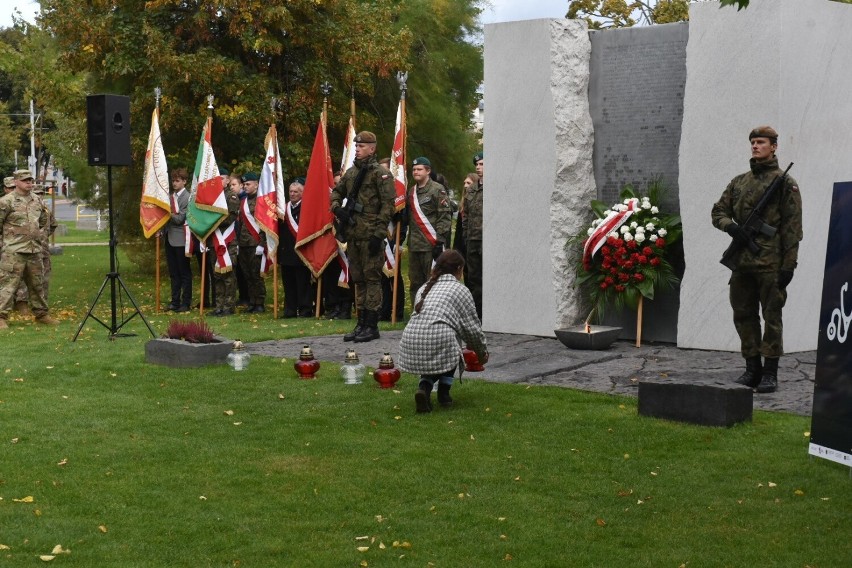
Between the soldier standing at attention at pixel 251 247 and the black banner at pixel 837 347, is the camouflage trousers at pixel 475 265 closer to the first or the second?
the soldier standing at attention at pixel 251 247

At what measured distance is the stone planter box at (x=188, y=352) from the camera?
11.7 m

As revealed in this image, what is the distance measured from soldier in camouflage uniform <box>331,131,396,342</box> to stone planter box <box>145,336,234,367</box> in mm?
2063

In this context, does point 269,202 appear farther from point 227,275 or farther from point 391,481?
point 391,481

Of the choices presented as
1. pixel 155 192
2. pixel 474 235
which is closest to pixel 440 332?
pixel 474 235

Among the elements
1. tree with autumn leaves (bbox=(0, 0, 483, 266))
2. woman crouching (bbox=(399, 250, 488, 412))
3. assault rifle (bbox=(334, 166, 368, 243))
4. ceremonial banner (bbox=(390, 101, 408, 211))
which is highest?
tree with autumn leaves (bbox=(0, 0, 483, 266))

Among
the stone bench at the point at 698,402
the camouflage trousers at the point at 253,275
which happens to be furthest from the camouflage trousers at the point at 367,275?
the stone bench at the point at 698,402

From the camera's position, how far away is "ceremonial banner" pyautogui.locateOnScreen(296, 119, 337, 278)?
16047 mm

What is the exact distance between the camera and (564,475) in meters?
7.45

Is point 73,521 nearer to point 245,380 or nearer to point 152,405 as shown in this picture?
point 152,405

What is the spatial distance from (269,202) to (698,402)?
941 centimetres

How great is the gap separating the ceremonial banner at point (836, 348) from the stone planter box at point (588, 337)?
18.5ft

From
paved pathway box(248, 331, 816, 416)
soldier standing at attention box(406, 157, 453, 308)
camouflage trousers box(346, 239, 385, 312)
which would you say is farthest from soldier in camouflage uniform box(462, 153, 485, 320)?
camouflage trousers box(346, 239, 385, 312)

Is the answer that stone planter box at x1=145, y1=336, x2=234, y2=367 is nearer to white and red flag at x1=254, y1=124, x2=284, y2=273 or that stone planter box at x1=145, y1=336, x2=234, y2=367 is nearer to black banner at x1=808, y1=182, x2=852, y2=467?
white and red flag at x1=254, y1=124, x2=284, y2=273

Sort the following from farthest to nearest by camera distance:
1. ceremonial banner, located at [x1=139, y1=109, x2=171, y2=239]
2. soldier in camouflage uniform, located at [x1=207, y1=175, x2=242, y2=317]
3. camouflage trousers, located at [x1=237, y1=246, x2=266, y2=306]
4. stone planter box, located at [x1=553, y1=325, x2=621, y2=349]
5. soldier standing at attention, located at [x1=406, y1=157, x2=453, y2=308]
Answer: camouflage trousers, located at [x1=237, y1=246, x2=266, y2=306], ceremonial banner, located at [x1=139, y1=109, x2=171, y2=239], soldier in camouflage uniform, located at [x1=207, y1=175, x2=242, y2=317], soldier standing at attention, located at [x1=406, y1=157, x2=453, y2=308], stone planter box, located at [x1=553, y1=325, x2=621, y2=349]
